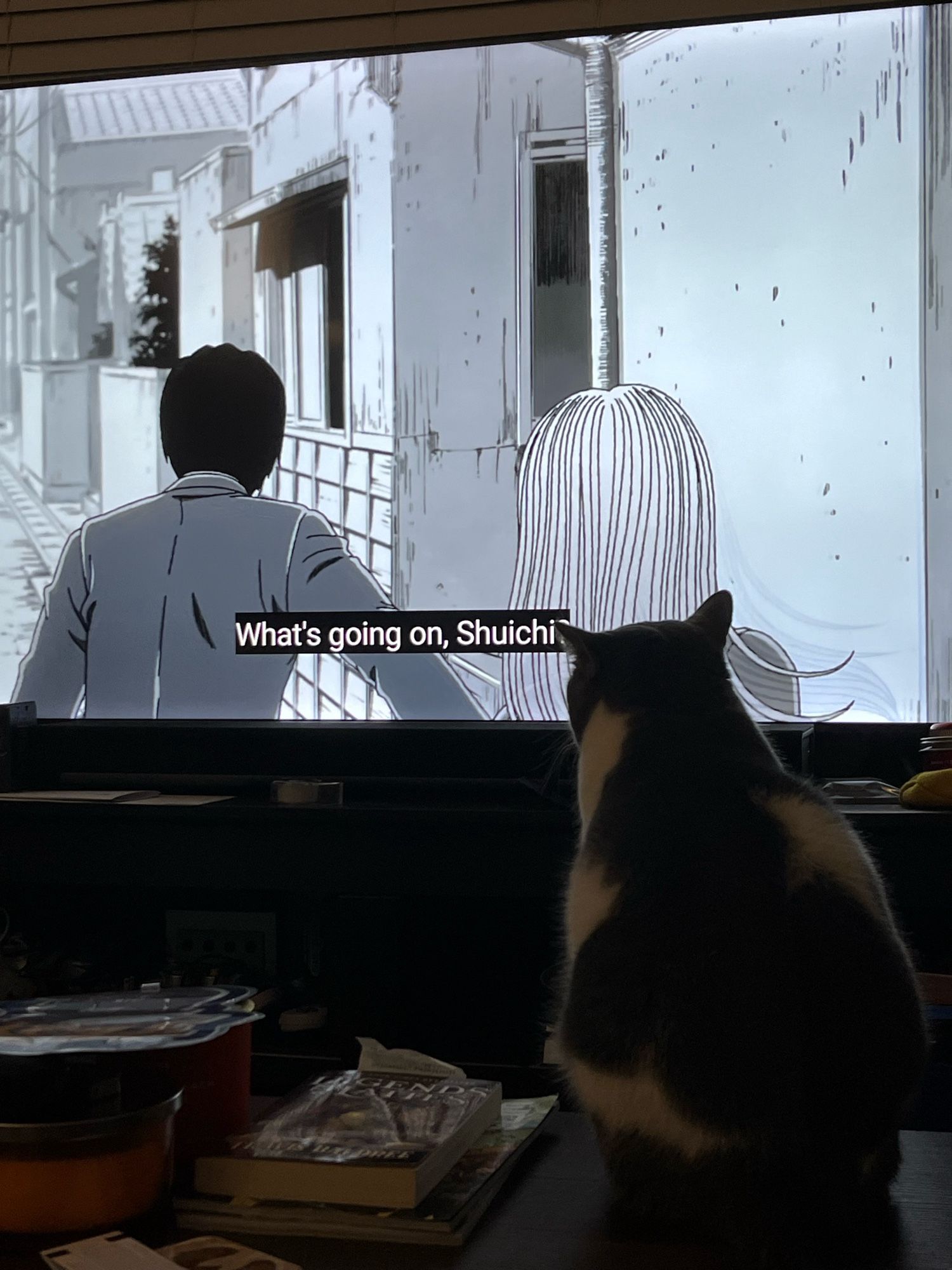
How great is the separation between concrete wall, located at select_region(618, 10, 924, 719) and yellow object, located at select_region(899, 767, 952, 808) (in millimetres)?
310

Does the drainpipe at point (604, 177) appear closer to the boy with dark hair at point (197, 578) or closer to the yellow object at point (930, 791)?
the boy with dark hair at point (197, 578)

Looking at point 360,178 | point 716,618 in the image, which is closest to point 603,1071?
point 716,618

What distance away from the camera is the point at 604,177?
227 cm

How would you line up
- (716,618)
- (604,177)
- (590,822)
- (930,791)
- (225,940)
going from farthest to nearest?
1. (604,177)
2. (225,940)
3. (930,791)
4. (716,618)
5. (590,822)

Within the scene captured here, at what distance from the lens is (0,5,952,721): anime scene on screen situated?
7.07 ft

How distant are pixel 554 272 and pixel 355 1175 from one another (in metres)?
1.84

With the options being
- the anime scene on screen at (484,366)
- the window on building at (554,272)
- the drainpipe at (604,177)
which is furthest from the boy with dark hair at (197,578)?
the drainpipe at (604,177)

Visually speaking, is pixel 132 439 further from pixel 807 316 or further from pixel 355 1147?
pixel 355 1147

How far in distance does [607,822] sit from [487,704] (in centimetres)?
139

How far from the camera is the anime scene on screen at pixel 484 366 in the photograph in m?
2.15

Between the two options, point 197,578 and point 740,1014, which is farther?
point 197,578

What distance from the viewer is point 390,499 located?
235cm

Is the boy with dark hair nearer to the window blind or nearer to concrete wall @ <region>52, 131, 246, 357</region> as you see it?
concrete wall @ <region>52, 131, 246, 357</region>
